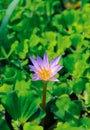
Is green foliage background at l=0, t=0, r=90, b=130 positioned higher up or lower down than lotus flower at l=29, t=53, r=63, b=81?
lower down

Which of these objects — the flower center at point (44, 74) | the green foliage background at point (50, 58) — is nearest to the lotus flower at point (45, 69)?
the flower center at point (44, 74)

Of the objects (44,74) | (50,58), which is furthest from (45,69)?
(50,58)

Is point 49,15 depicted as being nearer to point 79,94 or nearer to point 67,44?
point 67,44

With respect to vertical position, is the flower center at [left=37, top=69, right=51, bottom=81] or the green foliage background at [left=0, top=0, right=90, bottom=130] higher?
the flower center at [left=37, top=69, right=51, bottom=81]

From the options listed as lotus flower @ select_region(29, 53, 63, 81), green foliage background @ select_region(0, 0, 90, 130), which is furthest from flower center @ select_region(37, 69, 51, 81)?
green foliage background @ select_region(0, 0, 90, 130)

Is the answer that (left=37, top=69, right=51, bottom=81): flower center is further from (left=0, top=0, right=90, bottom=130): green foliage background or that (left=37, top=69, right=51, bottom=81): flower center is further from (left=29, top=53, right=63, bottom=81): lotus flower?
(left=0, top=0, right=90, bottom=130): green foliage background

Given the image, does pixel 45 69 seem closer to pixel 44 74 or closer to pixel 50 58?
pixel 44 74
